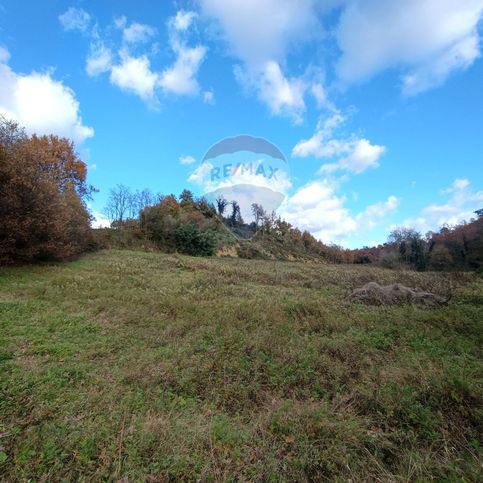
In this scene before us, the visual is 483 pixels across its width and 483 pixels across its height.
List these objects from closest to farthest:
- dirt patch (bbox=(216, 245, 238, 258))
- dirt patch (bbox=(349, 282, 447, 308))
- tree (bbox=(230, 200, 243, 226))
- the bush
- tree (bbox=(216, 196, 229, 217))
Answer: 1. dirt patch (bbox=(349, 282, 447, 308))
2. the bush
3. dirt patch (bbox=(216, 245, 238, 258))
4. tree (bbox=(216, 196, 229, 217))
5. tree (bbox=(230, 200, 243, 226))

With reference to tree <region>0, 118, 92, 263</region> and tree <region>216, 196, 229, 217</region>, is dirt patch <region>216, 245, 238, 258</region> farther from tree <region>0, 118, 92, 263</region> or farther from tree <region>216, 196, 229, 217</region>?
tree <region>0, 118, 92, 263</region>

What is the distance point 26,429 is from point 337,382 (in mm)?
4422

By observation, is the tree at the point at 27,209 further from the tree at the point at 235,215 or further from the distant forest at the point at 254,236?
the tree at the point at 235,215

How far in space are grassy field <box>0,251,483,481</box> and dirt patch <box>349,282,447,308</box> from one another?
1.44 meters

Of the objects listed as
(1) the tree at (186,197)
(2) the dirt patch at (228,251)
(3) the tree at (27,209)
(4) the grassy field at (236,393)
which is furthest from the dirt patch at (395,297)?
(1) the tree at (186,197)

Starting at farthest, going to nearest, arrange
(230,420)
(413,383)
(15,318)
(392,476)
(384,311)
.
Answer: (384,311) < (15,318) < (413,383) < (230,420) < (392,476)

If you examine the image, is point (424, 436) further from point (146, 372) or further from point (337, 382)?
point (146, 372)

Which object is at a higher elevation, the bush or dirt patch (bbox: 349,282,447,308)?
the bush

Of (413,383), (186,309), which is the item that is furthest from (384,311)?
(186,309)

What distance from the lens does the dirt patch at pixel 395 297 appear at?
9.29 meters

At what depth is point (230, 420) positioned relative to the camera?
3.65 meters

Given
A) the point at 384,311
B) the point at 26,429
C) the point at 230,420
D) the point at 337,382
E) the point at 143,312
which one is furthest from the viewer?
the point at 384,311

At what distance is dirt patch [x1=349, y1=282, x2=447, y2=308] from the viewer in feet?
30.5

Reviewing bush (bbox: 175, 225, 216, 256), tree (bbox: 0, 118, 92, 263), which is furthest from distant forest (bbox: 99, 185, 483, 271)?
tree (bbox: 0, 118, 92, 263)
